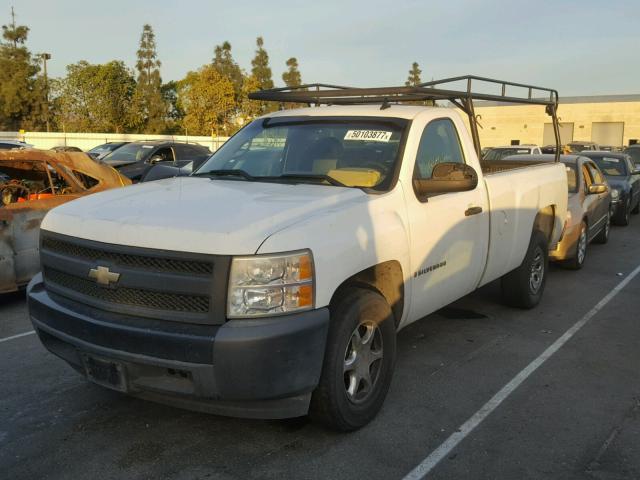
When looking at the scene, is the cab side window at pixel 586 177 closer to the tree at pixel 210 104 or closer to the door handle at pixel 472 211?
the door handle at pixel 472 211

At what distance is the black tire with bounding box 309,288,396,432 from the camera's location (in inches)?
135

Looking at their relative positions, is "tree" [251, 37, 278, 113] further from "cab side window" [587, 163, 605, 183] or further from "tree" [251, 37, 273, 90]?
"cab side window" [587, 163, 605, 183]

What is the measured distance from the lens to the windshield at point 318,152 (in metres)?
4.35

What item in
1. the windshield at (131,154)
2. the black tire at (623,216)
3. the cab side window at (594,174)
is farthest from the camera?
the windshield at (131,154)

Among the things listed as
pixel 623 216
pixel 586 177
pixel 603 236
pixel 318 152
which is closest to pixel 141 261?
pixel 318 152

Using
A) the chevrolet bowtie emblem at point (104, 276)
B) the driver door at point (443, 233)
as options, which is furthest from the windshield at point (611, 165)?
the chevrolet bowtie emblem at point (104, 276)

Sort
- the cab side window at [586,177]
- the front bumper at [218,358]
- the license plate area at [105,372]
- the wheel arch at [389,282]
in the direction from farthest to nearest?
1. the cab side window at [586,177]
2. the wheel arch at [389,282]
3. the license plate area at [105,372]
4. the front bumper at [218,358]

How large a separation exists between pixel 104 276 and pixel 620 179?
13592mm

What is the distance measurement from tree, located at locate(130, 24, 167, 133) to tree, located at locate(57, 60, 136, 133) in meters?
2.87

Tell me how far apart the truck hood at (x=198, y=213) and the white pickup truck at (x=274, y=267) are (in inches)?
0.5

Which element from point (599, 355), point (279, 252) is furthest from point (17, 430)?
point (599, 355)

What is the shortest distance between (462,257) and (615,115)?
55.6 meters

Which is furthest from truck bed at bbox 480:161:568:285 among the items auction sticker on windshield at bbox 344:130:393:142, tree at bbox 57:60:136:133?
tree at bbox 57:60:136:133

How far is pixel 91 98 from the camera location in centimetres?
6869
